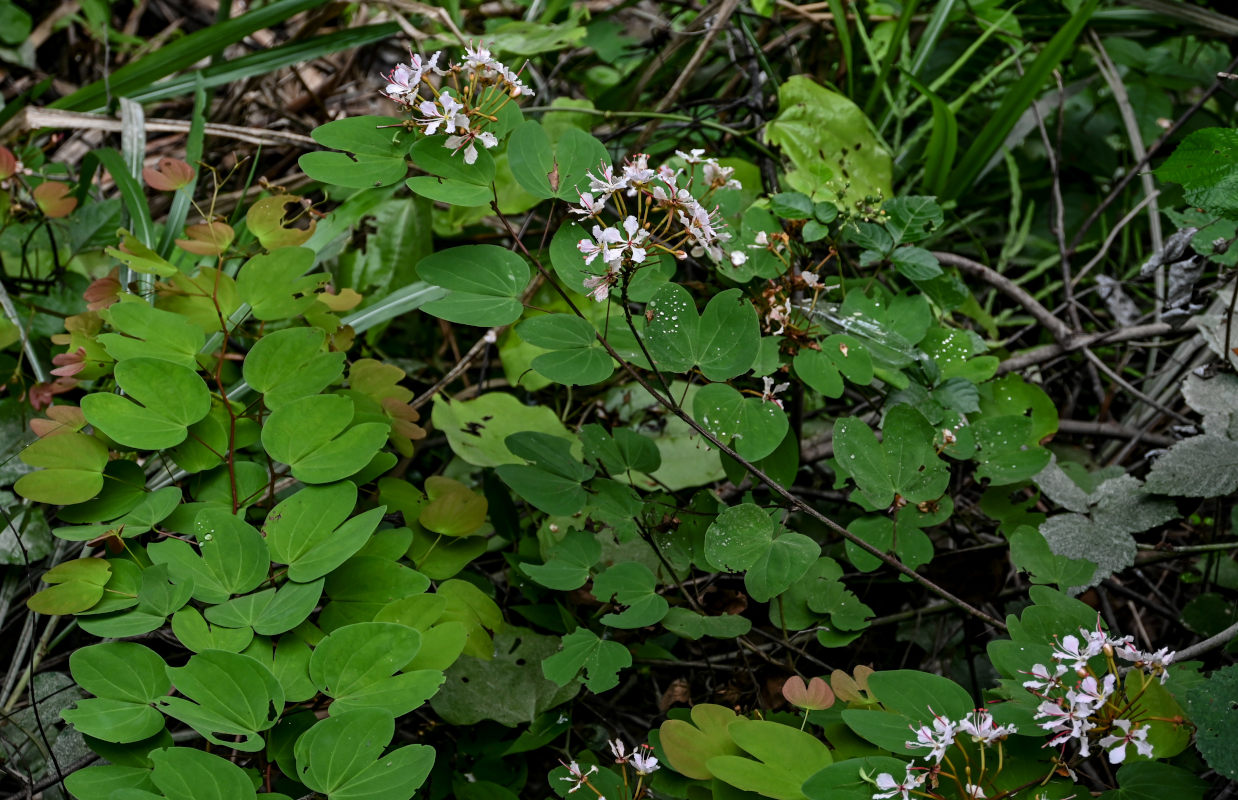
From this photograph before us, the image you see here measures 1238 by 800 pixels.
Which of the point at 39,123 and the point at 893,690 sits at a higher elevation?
the point at 39,123

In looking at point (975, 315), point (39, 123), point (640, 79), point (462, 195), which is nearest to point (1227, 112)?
point (975, 315)

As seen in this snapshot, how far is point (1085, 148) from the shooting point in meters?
2.07

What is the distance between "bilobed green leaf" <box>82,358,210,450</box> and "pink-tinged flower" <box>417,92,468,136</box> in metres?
0.42

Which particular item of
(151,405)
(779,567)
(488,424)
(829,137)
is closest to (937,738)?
(779,567)

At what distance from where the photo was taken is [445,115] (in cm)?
94

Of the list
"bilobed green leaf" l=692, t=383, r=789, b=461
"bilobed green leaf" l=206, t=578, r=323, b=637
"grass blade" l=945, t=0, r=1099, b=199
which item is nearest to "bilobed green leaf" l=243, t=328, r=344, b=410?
"bilobed green leaf" l=206, t=578, r=323, b=637

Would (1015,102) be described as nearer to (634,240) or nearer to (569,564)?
(634,240)

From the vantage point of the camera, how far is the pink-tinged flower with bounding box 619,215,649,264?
35.1 inches

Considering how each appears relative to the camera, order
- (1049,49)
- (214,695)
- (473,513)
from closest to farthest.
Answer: (214,695)
(473,513)
(1049,49)

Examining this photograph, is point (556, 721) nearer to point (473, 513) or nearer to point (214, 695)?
point (473, 513)

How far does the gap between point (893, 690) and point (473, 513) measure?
0.56 metres

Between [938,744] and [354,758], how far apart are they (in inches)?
21.2

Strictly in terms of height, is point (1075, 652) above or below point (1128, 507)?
above

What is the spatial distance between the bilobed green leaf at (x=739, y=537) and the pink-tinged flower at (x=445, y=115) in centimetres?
53
